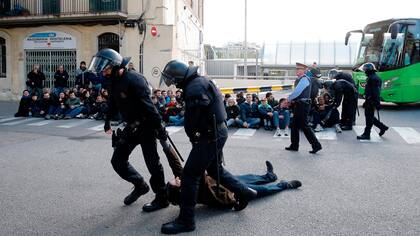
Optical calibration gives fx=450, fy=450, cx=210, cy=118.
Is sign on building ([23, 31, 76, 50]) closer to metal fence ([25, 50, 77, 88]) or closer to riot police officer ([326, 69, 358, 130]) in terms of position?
A: metal fence ([25, 50, 77, 88])

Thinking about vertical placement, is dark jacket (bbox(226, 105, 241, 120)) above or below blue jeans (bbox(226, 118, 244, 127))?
above

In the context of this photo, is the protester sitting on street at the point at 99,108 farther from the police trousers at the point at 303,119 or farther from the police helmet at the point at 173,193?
the police helmet at the point at 173,193

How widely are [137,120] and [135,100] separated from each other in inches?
8.7

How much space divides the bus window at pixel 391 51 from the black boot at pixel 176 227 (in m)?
13.4

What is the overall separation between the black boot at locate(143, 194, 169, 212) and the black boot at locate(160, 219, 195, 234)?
2.17 feet

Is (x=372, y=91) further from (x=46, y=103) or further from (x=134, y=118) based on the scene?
(x=46, y=103)

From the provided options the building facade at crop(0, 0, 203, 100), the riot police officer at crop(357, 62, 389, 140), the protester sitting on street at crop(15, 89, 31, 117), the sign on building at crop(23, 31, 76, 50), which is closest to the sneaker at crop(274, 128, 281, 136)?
the riot police officer at crop(357, 62, 389, 140)

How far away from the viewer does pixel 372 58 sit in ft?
54.5

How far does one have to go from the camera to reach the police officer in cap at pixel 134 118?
16.0ft

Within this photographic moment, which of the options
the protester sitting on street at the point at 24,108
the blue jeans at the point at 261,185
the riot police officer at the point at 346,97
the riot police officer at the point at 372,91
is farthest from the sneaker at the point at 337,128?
the protester sitting on street at the point at 24,108

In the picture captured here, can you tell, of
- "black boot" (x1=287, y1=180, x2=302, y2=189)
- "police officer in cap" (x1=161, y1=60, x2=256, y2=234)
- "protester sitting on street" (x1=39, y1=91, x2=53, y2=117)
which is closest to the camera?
"police officer in cap" (x1=161, y1=60, x2=256, y2=234)

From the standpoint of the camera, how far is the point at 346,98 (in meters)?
12.2

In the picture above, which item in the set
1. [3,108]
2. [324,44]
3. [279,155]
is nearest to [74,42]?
[3,108]

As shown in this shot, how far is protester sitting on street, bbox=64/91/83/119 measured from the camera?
49.6 feet
